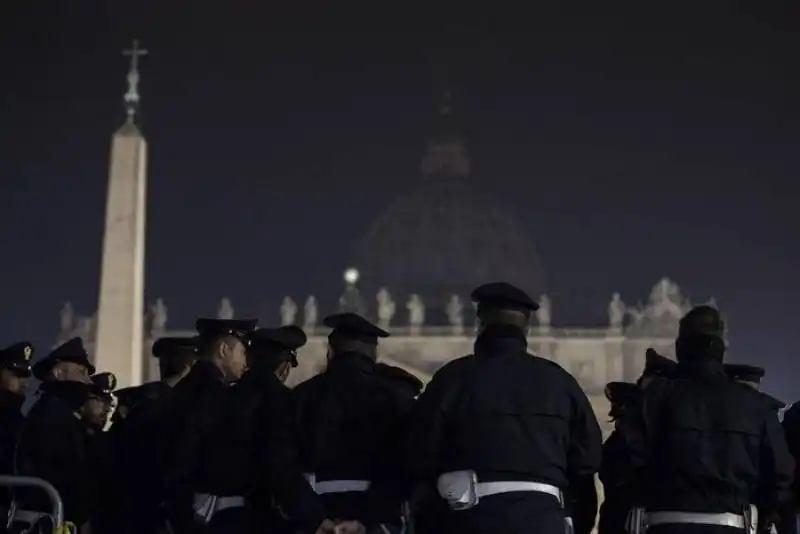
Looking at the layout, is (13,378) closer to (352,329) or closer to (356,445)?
(352,329)

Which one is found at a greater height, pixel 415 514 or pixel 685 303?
pixel 685 303

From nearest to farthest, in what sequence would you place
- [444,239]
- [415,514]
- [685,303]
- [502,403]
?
[502,403] < [415,514] < [685,303] < [444,239]

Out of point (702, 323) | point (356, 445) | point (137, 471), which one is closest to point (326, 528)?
point (356, 445)

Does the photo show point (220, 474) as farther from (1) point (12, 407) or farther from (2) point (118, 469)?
(1) point (12, 407)

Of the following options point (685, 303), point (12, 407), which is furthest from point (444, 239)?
point (12, 407)

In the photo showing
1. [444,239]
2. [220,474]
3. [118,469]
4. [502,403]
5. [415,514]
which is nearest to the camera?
[502,403]

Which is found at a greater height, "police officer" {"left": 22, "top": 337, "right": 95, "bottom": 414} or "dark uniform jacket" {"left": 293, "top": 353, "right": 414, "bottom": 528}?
"police officer" {"left": 22, "top": 337, "right": 95, "bottom": 414}

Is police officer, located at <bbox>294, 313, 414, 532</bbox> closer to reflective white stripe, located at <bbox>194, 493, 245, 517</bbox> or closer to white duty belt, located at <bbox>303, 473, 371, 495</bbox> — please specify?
white duty belt, located at <bbox>303, 473, 371, 495</bbox>

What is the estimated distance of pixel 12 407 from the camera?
7.77 metres

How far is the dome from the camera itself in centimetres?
6094

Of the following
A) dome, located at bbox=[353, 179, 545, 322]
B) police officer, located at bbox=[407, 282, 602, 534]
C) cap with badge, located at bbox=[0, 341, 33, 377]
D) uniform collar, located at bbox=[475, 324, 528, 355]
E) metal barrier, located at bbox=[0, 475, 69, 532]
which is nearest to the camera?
police officer, located at bbox=[407, 282, 602, 534]

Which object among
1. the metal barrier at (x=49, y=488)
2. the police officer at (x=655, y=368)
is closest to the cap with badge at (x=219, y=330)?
the metal barrier at (x=49, y=488)

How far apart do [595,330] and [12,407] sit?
3971 centimetres

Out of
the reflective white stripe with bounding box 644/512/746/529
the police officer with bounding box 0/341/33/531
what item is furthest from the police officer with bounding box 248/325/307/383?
the reflective white stripe with bounding box 644/512/746/529
